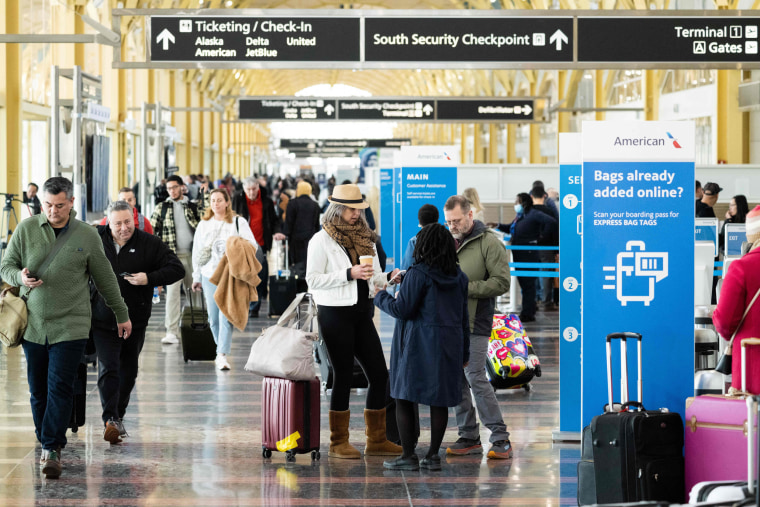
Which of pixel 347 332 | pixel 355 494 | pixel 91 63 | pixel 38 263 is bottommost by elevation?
pixel 355 494

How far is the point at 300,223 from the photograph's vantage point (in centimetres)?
1466

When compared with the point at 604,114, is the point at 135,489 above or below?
below

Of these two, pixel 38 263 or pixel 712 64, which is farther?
pixel 712 64

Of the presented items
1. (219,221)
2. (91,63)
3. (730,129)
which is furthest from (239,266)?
(91,63)

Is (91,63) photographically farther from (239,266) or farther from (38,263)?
(38,263)

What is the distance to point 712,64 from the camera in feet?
35.7

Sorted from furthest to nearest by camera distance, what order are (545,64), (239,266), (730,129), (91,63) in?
1. (91,63)
2. (730,129)
3. (545,64)
4. (239,266)

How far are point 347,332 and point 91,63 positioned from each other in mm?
23488

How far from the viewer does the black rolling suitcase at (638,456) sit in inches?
197

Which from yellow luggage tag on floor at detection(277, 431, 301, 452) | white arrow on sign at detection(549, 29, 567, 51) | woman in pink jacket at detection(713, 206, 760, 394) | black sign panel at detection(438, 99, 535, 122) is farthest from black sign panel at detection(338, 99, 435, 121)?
woman in pink jacket at detection(713, 206, 760, 394)

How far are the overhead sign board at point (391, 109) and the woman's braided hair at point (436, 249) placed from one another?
1736 cm

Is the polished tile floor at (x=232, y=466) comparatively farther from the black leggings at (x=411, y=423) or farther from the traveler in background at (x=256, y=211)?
the traveler in background at (x=256, y=211)

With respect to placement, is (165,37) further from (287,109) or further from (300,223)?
(287,109)

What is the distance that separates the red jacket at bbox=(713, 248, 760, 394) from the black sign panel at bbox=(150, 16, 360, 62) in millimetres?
6273
